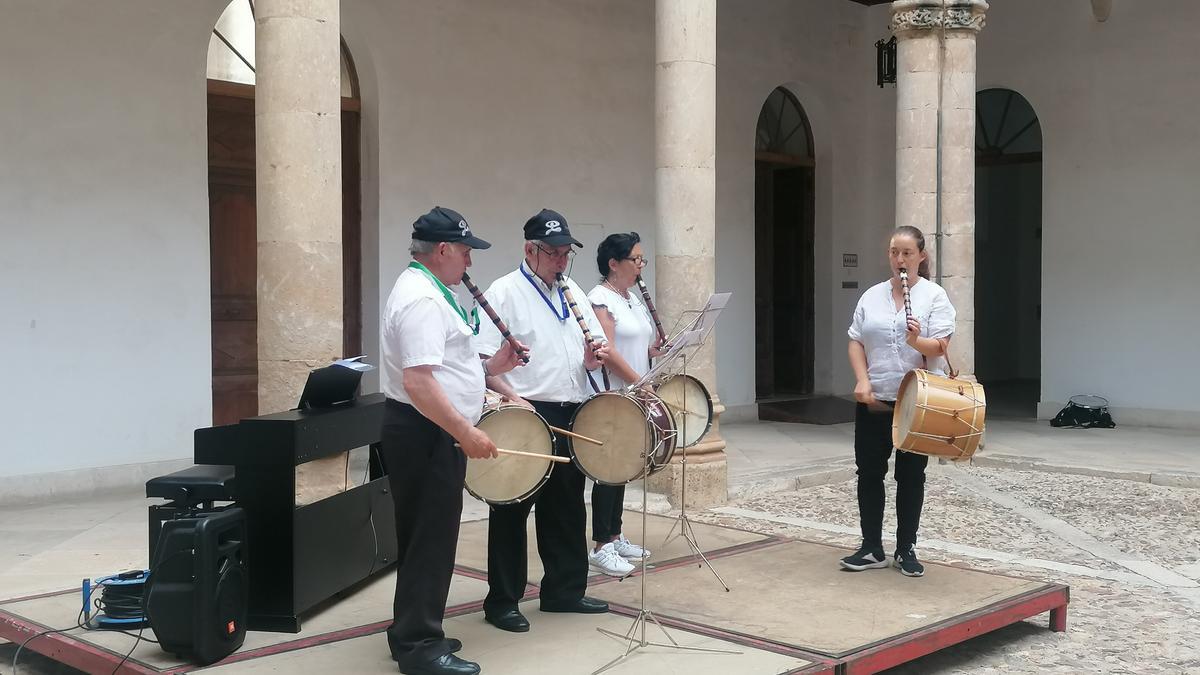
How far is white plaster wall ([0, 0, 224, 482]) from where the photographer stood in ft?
27.8

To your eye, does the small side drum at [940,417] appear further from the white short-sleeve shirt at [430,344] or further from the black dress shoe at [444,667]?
the black dress shoe at [444,667]

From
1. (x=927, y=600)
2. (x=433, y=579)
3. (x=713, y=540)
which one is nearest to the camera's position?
(x=433, y=579)

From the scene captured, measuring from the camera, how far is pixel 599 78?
12.3 m

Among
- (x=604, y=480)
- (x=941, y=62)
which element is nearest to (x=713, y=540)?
(x=604, y=480)

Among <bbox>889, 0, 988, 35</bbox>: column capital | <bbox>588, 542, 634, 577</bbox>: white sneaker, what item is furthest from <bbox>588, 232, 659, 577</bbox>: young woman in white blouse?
<bbox>889, 0, 988, 35</bbox>: column capital

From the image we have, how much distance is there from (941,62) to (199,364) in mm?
6709

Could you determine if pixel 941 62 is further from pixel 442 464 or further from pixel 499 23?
pixel 442 464

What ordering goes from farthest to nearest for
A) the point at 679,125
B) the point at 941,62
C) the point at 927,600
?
the point at 941,62
the point at 679,125
the point at 927,600

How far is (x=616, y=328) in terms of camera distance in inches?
245

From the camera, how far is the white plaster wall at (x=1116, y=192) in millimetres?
13039

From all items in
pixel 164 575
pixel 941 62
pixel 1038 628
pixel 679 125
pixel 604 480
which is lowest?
pixel 1038 628

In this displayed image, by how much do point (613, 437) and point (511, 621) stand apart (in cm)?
89

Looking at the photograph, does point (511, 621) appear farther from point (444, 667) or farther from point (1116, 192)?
point (1116, 192)

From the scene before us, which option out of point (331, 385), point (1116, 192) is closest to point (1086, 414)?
point (1116, 192)
